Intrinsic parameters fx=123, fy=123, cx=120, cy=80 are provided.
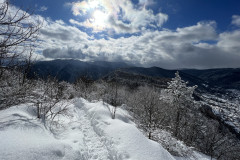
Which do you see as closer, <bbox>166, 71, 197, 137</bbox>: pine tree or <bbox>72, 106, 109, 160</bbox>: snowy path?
<bbox>72, 106, 109, 160</bbox>: snowy path

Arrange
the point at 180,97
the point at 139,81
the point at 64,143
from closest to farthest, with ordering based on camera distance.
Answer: the point at 64,143
the point at 180,97
the point at 139,81

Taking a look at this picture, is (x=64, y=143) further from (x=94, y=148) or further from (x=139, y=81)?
(x=139, y=81)

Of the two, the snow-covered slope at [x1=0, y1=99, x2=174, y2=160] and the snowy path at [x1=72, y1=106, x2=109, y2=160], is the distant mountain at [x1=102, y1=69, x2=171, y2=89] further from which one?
the snow-covered slope at [x1=0, y1=99, x2=174, y2=160]

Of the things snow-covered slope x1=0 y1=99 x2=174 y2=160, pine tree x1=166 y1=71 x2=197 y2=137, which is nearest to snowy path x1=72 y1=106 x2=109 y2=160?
snow-covered slope x1=0 y1=99 x2=174 y2=160

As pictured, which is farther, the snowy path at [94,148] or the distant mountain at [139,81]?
the distant mountain at [139,81]

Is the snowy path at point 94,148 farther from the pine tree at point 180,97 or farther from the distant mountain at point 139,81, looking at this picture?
the distant mountain at point 139,81

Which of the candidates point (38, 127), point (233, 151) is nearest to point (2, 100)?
point (38, 127)

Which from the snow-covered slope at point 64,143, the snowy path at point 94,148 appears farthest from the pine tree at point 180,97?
the snowy path at point 94,148

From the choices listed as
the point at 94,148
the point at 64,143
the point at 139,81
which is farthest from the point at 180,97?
the point at 139,81

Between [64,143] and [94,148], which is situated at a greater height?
[64,143]

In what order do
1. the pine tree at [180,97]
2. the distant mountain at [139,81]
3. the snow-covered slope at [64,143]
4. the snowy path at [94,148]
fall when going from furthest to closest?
1. the distant mountain at [139,81]
2. the pine tree at [180,97]
3. the snowy path at [94,148]
4. the snow-covered slope at [64,143]

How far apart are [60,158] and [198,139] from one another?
29465 mm

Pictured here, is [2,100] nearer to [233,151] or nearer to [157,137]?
[157,137]

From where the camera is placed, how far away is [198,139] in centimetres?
2491
